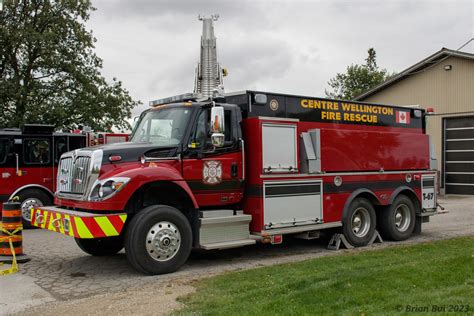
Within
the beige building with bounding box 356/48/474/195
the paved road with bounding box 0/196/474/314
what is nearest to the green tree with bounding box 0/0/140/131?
the paved road with bounding box 0/196/474/314

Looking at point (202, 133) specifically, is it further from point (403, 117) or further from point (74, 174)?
point (403, 117)

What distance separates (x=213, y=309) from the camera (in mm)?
5465

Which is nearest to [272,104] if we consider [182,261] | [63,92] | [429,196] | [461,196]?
[182,261]

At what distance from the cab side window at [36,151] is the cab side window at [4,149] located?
412 millimetres

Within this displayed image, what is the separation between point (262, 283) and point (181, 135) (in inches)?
110

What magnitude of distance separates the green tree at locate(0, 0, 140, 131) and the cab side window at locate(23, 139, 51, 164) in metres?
9.79

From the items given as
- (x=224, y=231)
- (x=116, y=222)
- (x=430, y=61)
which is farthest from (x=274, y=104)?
(x=430, y=61)

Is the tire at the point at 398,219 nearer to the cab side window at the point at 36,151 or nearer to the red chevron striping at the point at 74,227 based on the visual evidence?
the red chevron striping at the point at 74,227

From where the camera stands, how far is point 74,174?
25.8 feet

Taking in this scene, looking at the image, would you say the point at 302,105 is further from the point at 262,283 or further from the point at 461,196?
the point at 461,196

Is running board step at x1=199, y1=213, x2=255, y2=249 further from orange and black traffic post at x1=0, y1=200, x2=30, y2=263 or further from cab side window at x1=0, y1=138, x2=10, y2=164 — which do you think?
cab side window at x1=0, y1=138, x2=10, y2=164

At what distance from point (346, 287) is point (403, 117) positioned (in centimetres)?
628

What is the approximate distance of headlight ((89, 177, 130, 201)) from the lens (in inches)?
282

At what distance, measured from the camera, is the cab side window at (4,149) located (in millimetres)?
13039
